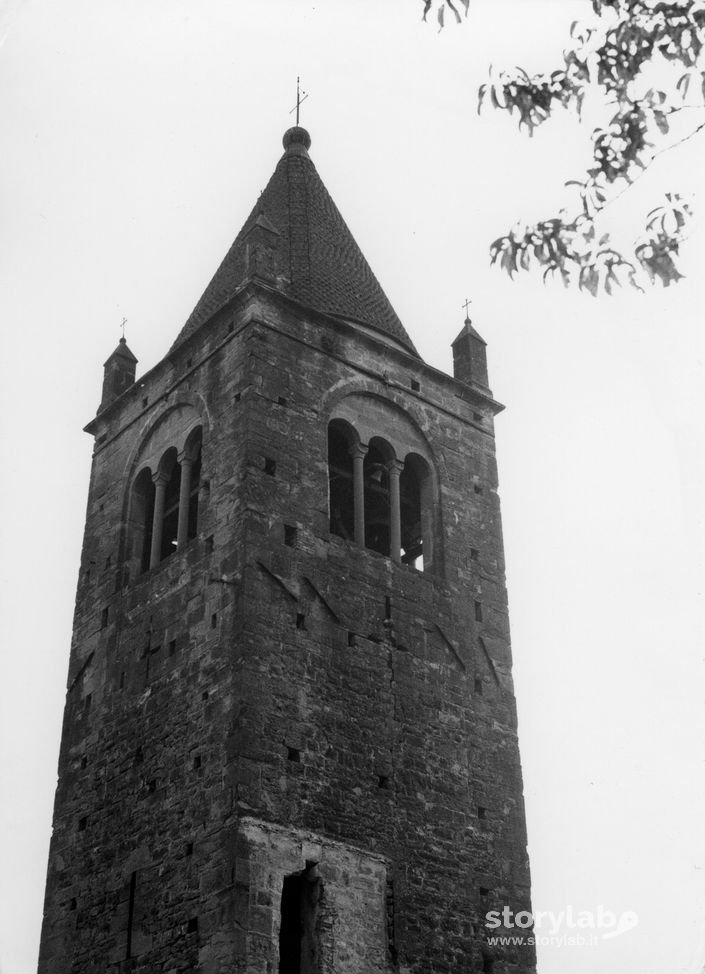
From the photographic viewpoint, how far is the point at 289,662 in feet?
69.4

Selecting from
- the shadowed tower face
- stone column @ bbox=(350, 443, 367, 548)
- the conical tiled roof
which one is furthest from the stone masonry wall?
the conical tiled roof

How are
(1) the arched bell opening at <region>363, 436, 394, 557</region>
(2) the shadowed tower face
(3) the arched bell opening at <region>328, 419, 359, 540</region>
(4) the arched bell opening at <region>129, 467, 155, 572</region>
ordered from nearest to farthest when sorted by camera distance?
(2) the shadowed tower face
(3) the arched bell opening at <region>328, 419, 359, 540</region>
(4) the arched bell opening at <region>129, 467, 155, 572</region>
(1) the arched bell opening at <region>363, 436, 394, 557</region>

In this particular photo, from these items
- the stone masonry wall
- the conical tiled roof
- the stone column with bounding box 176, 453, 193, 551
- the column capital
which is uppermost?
the conical tiled roof

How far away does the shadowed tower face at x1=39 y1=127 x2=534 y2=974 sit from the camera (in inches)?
772

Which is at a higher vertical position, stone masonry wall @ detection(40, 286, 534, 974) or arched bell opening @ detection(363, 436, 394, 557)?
arched bell opening @ detection(363, 436, 394, 557)

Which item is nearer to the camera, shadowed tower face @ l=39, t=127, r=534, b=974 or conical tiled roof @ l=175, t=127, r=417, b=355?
shadowed tower face @ l=39, t=127, r=534, b=974

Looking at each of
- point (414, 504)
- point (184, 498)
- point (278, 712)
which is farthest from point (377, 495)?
point (278, 712)

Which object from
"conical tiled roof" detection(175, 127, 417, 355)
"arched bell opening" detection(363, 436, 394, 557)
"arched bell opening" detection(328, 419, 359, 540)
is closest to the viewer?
"arched bell opening" detection(328, 419, 359, 540)

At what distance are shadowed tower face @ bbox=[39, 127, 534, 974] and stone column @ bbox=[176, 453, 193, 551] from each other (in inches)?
2.0

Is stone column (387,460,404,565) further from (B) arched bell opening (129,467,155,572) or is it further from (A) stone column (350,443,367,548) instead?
(B) arched bell opening (129,467,155,572)

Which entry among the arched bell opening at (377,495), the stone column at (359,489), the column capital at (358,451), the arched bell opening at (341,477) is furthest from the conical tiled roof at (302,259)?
the stone column at (359,489)

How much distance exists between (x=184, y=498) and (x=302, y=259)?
635 cm

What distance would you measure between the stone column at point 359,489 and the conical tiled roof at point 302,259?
9.53 ft

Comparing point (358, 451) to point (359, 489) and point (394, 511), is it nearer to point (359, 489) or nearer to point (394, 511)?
point (359, 489)
